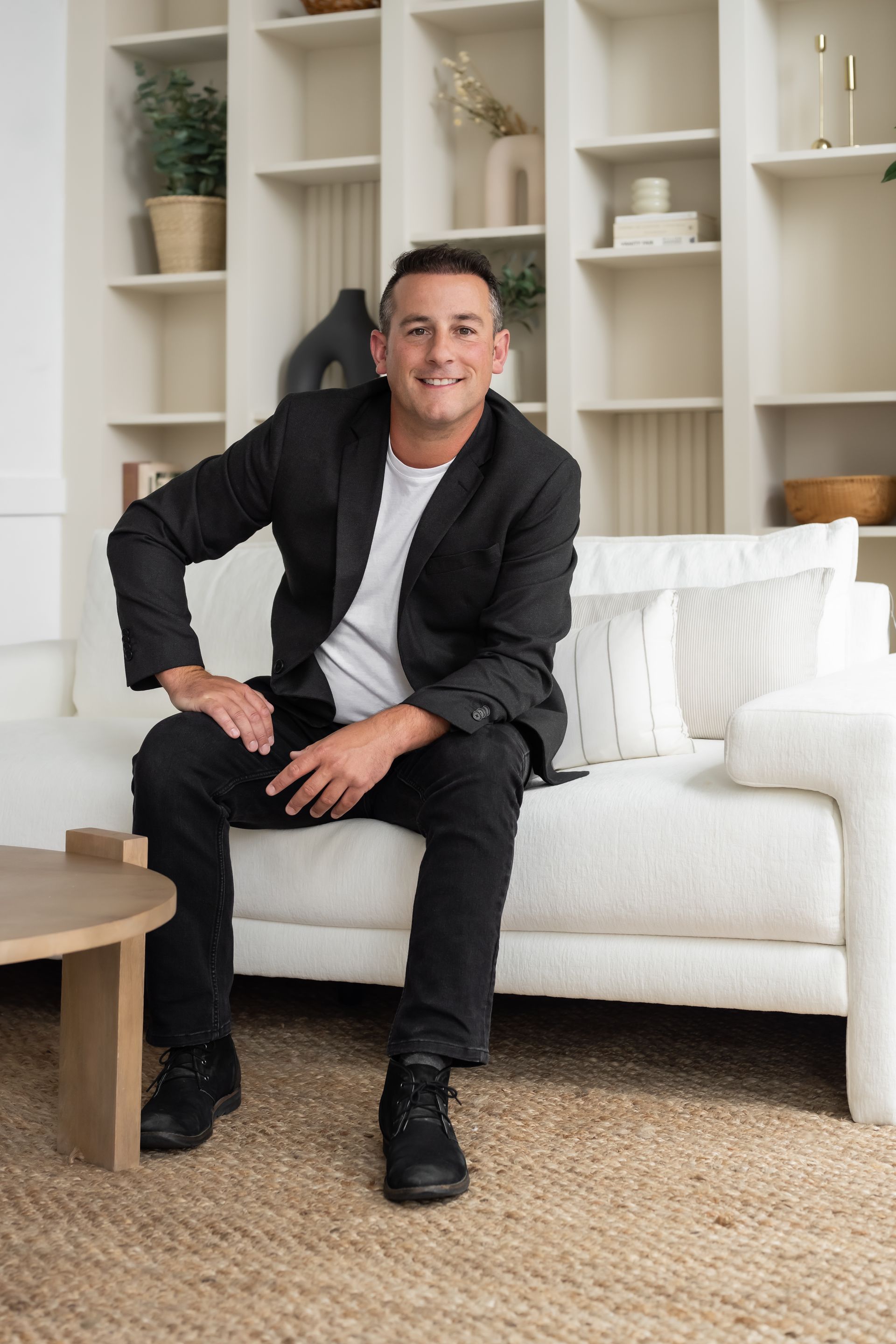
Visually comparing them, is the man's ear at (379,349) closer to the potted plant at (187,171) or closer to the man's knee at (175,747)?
the man's knee at (175,747)

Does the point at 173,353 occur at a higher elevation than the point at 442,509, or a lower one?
higher

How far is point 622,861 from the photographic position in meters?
1.84

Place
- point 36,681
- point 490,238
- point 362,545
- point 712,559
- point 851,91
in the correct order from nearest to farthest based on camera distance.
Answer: point 362,545
point 712,559
point 36,681
point 851,91
point 490,238

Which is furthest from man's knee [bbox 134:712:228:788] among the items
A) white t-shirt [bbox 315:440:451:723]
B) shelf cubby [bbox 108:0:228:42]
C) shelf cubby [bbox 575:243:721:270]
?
shelf cubby [bbox 108:0:228:42]

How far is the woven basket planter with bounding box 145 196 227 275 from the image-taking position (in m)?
4.13

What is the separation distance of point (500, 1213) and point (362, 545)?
0.91 meters

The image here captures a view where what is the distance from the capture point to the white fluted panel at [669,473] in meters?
3.95

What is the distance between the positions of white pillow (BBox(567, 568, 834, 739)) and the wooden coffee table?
3.21ft

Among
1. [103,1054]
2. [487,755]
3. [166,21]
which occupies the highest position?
[166,21]

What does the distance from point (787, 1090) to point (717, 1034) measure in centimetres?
26

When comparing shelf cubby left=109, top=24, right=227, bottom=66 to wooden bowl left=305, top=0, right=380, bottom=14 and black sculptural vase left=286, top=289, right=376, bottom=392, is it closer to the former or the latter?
wooden bowl left=305, top=0, right=380, bottom=14

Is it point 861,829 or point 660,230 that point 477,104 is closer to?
point 660,230

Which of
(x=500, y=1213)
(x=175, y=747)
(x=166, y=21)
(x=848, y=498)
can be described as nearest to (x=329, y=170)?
(x=166, y=21)

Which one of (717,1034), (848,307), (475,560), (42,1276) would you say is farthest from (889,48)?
(42,1276)
